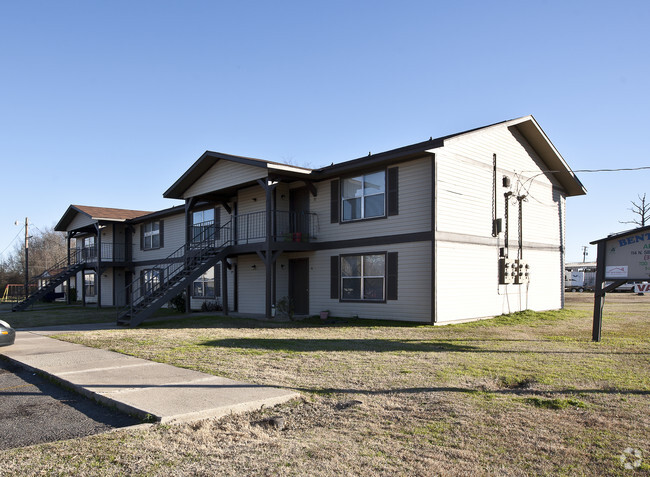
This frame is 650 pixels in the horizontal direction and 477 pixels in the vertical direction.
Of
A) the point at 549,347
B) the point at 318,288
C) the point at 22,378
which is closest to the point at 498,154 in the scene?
the point at 318,288

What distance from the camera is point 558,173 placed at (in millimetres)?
22453

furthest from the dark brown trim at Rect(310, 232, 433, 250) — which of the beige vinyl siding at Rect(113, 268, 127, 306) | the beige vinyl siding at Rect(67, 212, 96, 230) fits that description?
Result: the beige vinyl siding at Rect(113, 268, 127, 306)

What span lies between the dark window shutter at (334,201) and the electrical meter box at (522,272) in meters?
6.95

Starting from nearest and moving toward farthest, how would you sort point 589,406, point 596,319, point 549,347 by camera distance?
point 589,406 → point 549,347 → point 596,319

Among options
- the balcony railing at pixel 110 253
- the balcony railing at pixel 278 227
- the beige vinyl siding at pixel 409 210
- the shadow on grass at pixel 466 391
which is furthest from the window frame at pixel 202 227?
the shadow on grass at pixel 466 391

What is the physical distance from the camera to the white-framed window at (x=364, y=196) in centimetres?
1761

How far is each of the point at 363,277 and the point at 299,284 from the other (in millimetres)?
3458

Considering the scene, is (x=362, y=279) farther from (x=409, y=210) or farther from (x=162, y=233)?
(x=162, y=233)

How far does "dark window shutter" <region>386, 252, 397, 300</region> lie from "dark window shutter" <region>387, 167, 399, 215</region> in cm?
144

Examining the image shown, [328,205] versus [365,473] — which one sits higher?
[328,205]

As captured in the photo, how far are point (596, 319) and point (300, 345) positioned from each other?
6975mm

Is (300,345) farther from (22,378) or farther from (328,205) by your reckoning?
(328,205)

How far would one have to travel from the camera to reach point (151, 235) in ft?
100

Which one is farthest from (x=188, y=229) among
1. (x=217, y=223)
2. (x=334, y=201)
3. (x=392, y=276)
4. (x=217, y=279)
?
(x=392, y=276)
